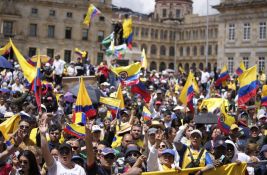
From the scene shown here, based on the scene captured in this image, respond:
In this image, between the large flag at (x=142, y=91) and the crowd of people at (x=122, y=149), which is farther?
the large flag at (x=142, y=91)

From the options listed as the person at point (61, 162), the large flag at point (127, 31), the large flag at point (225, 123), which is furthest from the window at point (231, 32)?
the person at point (61, 162)

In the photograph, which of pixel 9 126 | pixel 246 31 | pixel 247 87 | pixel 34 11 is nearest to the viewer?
pixel 9 126

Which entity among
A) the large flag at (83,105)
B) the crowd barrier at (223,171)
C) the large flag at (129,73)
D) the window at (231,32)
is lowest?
the crowd barrier at (223,171)

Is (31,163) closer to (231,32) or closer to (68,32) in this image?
(231,32)

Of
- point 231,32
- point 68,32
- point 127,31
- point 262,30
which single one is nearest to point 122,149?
point 127,31

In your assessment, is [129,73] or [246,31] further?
[246,31]

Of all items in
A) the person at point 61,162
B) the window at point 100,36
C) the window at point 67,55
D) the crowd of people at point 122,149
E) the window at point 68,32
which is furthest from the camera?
the window at point 100,36

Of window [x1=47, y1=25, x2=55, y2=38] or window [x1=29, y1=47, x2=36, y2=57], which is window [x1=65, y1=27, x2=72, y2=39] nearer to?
window [x1=47, y1=25, x2=55, y2=38]

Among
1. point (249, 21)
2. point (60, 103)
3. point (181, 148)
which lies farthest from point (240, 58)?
point (181, 148)

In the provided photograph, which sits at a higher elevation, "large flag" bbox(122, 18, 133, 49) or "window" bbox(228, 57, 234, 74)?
"large flag" bbox(122, 18, 133, 49)

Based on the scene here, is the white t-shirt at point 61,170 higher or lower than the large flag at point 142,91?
lower

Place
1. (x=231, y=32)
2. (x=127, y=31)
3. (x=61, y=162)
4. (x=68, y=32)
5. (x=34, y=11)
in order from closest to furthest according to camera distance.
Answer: (x=61, y=162) < (x=127, y=31) < (x=231, y=32) < (x=34, y=11) < (x=68, y=32)

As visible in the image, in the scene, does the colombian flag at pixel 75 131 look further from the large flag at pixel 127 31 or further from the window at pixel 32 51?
the window at pixel 32 51

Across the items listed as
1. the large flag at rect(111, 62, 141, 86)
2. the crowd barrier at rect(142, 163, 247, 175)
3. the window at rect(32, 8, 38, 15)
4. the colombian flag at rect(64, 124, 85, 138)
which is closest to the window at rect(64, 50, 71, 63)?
the window at rect(32, 8, 38, 15)
